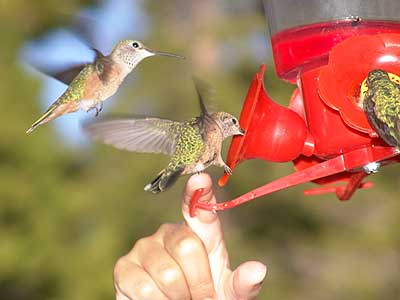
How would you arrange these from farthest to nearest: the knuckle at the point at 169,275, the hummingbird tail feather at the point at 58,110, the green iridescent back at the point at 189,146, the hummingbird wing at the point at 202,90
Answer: the knuckle at the point at 169,275, the green iridescent back at the point at 189,146, the hummingbird tail feather at the point at 58,110, the hummingbird wing at the point at 202,90

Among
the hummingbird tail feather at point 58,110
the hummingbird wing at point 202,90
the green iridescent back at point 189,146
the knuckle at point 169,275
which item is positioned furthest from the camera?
the knuckle at point 169,275

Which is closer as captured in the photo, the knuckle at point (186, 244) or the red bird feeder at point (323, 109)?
the red bird feeder at point (323, 109)

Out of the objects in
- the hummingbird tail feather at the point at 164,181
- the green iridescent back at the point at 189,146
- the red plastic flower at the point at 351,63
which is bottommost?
the hummingbird tail feather at the point at 164,181

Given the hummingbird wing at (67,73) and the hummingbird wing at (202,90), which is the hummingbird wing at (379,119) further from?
the hummingbird wing at (67,73)

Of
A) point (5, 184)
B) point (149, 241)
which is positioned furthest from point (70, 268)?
point (149, 241)

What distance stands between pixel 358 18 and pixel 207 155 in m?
0.74

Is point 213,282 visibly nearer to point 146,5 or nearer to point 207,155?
point 207,155

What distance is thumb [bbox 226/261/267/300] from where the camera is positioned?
2.94 m

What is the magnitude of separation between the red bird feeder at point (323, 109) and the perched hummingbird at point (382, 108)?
33 mm

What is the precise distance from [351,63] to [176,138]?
65 cm

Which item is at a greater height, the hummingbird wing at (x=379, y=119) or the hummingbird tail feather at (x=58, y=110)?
the hummingbird tail feather at (x=58, y=110)

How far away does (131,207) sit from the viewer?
9.90 meters

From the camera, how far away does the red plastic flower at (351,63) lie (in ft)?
9.77

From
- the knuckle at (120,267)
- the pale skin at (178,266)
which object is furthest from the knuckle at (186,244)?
the knuckle at (120,267)
